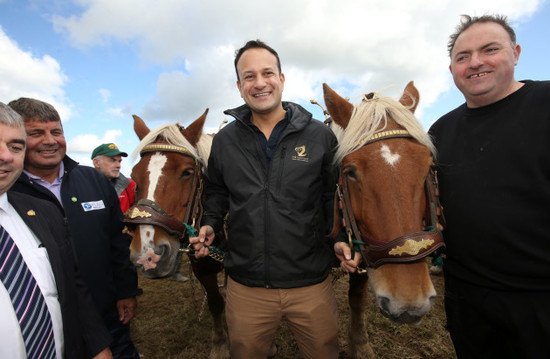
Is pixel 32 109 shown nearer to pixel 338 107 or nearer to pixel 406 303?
pixel 338 107

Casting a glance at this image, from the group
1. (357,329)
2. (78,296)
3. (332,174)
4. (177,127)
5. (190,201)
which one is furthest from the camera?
(357,329)

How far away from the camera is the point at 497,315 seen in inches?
69.6

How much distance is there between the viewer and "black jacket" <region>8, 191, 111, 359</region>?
1.51 metres

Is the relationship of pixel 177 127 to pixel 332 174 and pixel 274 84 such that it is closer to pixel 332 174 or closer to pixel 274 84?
pixel 274 84

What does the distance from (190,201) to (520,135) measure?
8.65 ft

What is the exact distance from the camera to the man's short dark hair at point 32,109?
6.88ft

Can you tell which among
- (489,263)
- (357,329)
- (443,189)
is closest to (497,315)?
(489,263)

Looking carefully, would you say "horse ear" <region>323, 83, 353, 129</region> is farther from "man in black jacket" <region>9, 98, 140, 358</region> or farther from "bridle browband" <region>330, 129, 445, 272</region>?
"man in black jacket" <region>9, 98, 140, 358</region>

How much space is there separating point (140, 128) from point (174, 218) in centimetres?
159

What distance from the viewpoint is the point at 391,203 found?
1719 mm

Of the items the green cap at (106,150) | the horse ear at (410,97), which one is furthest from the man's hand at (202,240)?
the green cap at (106,150)

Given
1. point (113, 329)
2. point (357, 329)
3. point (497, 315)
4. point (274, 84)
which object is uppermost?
point (274, 84)

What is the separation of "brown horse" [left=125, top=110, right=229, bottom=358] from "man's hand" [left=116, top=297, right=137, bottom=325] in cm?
58

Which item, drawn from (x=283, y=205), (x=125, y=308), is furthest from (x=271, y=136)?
(x=125, y=308)
